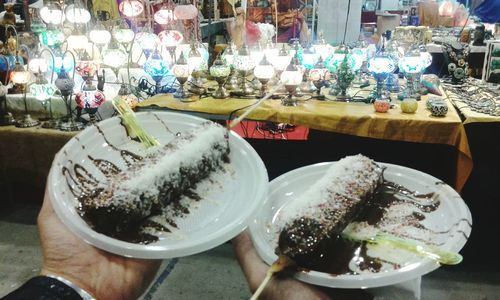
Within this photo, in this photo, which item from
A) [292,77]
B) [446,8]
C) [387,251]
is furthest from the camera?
[446,8]

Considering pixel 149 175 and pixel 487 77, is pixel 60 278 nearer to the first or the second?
pixel 149 175

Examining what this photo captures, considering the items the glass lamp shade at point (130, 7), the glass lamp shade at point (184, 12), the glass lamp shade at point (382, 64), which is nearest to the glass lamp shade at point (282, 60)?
the glass lamp shade at point (382, 64)

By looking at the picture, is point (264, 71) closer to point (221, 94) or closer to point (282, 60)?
point (282, 60)

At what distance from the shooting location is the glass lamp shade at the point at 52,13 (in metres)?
5.08

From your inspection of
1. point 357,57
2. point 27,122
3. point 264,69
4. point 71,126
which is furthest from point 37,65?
point 357,57

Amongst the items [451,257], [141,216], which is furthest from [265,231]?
[451,257]

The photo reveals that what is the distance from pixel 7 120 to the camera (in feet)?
14.1

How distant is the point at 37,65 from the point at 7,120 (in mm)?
640

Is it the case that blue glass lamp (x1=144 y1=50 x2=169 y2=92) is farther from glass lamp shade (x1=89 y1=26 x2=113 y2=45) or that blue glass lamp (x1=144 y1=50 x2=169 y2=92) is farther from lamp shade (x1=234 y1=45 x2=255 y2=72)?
glass lamp shade (x1=89 y1=26 x2=113 y2=45)

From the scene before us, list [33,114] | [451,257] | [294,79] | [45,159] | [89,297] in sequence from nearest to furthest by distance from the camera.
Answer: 1. [451,257]
2. [89,297]
3. [294,79]
4. [45,159]
5. [33,114]

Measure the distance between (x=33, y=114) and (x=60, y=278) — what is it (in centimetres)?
367

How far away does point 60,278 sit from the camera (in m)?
1.31

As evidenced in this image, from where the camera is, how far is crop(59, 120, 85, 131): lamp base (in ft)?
13.2

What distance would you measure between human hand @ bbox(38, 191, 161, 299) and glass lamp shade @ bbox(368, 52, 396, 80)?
307 centimetres
